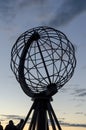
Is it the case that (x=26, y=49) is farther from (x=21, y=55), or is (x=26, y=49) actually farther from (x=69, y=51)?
(x=69, y=51)

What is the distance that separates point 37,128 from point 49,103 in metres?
2.03

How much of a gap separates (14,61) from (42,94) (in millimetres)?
3496

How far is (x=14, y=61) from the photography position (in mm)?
28562

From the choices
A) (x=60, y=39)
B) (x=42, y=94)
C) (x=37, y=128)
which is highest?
(x=60, y=39)

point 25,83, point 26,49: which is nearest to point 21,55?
point 26,49

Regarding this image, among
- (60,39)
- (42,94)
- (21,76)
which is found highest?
(60,39)

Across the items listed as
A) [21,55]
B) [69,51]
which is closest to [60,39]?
[69,51]

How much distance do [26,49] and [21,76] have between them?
218cm

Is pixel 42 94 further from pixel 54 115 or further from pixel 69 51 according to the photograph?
Result: pixel 69 51

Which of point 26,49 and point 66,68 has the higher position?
point 26,49

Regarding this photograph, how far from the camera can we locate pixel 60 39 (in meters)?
28.2

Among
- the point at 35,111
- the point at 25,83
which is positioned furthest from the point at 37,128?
the point at 25,83

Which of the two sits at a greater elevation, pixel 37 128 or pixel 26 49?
pixel 26 49

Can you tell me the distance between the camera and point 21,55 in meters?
28.6
